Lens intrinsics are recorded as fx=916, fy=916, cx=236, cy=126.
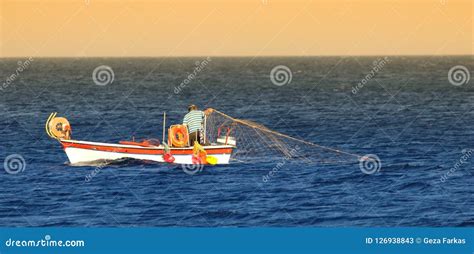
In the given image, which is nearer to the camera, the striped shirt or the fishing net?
the striped shirt

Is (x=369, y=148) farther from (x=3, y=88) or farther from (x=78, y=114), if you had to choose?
(x=3, y=88)

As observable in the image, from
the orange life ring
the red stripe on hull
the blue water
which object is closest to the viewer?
the blue water

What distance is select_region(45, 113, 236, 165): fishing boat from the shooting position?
43612 mm

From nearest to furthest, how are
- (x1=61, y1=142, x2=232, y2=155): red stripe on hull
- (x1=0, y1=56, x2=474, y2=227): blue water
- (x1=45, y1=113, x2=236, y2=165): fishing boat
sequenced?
(x1=0, y1=56, x2=474, y2=227): blue water < (x1=45, y1=113, x2=236, y2=165): fishing boat < (x1=61, y1=142, x2=232, y2=155): red stripe on hull

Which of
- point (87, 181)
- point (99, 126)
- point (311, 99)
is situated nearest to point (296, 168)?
point (87, 181)

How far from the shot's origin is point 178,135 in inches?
1700

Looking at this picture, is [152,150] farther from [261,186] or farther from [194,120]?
[261,186]

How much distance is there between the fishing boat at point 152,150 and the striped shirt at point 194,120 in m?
0.53

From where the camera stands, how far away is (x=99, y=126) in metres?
73.1

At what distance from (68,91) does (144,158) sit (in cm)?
9188

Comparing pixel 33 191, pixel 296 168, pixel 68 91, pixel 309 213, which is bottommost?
pixel 309 213

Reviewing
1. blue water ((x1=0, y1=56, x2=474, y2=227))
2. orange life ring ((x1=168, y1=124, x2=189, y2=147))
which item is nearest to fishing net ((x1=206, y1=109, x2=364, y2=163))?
blue water ((x1=0, y1=56, x2=474, y2=227))

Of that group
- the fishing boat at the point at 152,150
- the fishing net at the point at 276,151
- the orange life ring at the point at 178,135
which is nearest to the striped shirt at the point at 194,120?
the orange life ring at the point at 178,135

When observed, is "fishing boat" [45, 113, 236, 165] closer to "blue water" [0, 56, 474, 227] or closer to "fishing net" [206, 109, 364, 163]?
"blue water" [0, 56, 474, 227]
